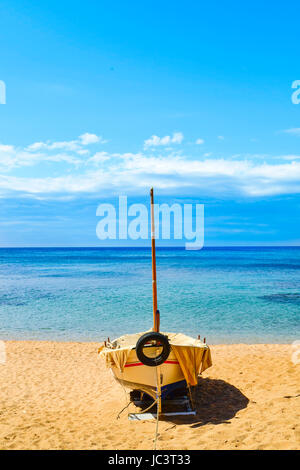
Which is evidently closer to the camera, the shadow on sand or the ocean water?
the shadow on sand

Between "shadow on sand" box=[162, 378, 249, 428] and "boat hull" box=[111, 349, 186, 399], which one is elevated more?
"boat hull" box=[111, 349, 186, 399]

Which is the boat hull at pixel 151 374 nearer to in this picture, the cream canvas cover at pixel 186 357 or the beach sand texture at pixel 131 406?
the cream canvas cover at pixel 186 357

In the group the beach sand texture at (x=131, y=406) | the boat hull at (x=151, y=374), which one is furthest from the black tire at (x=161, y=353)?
the beach sand texture at (x=131, y=406)

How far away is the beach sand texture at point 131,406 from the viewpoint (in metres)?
7.30

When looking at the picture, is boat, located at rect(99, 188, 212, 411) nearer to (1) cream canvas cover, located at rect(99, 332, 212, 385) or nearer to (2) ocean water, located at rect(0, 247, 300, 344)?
(1) cream canvas cover, located at rect(99, 332, 212, 385)

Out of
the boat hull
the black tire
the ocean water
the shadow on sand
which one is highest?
the black tire

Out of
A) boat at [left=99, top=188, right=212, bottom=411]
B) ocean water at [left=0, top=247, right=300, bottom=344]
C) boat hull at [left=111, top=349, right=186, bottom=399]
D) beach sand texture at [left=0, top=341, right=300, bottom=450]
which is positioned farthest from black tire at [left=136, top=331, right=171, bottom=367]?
ocean water at [left=0, top=247, right=300, bottom=344]

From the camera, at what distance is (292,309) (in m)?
26.8

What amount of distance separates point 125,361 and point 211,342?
34.2ft

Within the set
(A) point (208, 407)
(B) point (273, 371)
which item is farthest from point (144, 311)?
(A) point (208, 407)

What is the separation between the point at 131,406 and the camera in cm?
1011

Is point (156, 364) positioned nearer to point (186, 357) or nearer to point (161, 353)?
point (161, 353)

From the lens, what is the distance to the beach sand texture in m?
7.30
